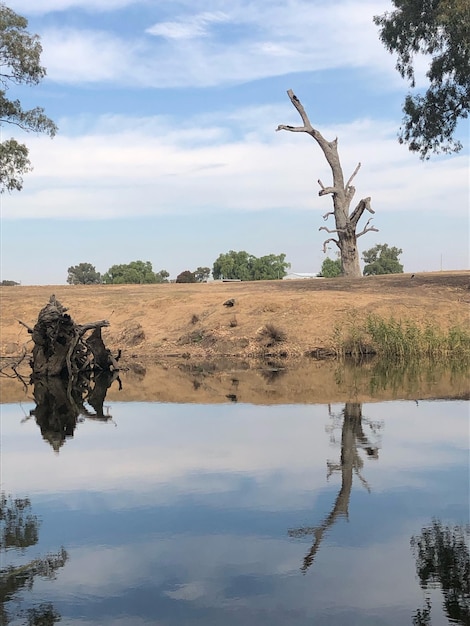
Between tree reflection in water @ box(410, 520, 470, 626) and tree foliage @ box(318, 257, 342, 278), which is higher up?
tree foliage @ box(318, 257, 342, 278)

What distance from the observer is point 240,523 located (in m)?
7.60

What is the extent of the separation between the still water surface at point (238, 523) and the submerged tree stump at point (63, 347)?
23.6ft

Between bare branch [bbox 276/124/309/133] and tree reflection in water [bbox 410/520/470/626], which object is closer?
tree reflection in water [bbox 410/520/470/626]

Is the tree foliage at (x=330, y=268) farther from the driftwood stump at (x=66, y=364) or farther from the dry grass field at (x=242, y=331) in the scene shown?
the driftwood stump at (x=66, y=364)

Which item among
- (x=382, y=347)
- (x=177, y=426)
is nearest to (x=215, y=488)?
(x=177, y=426)

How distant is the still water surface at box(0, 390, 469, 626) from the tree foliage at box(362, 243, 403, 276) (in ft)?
326

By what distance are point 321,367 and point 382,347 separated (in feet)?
10.8

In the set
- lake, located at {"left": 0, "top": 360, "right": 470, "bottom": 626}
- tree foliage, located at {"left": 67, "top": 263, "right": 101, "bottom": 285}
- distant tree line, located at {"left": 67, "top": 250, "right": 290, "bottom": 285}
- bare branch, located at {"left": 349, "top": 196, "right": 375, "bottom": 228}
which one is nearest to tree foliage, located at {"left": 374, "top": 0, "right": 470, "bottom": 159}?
bare branch, located at {"left": 349, "top": 196, "right": 375, "bottom": 228}

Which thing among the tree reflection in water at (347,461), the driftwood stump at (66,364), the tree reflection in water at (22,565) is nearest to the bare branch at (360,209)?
the driftwood stump at (66,364)

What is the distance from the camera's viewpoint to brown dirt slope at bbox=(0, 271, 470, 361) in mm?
26281

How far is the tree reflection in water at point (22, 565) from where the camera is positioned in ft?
18.5

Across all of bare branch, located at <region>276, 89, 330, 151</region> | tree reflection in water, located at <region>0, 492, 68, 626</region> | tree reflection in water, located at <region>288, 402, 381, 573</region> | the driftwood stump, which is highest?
bare branch, located at <region>276, 89, 330, 151</region>

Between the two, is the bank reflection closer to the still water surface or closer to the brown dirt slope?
the still water surface

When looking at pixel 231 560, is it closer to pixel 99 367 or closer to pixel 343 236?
pixel 99 367
